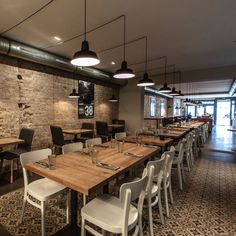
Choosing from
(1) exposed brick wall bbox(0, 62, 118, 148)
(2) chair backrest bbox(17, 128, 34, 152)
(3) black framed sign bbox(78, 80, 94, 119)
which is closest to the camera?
(2) chair backrest bbox(17, 128, 34, 152)

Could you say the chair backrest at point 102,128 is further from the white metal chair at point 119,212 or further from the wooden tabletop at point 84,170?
the white metal chair at point 119,212

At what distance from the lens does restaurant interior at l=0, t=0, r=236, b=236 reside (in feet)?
6.09

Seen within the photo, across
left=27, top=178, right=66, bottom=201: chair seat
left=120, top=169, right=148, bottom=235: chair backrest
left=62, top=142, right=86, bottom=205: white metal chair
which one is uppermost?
left=62, top=142, right=86, bottom=205: white metal chair

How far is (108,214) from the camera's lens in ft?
5.23

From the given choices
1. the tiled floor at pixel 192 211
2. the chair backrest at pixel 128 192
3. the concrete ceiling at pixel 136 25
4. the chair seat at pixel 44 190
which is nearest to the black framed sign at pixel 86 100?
the concrete ceiling at pixel 136 25

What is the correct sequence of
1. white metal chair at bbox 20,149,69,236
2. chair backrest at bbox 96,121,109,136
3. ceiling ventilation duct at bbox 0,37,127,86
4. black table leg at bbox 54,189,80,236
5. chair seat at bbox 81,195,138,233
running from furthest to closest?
chair backrest at bbox 96,121,109,136 < ceiling ventilation duct at bbox 0,37,127,86 < white metal chair at bbox 20,149,69,236 < black table leg at bbox 54,189,80,236 < chair seat at bbox 81,195,138,233

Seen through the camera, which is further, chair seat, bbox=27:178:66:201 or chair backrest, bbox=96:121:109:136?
chair backrest, bbox=96:121:109:136

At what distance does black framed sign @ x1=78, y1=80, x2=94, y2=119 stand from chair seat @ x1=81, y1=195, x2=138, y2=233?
15.5 feet

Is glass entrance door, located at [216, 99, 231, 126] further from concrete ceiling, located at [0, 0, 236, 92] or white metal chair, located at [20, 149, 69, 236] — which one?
white metal chair, located at [20, 149, 69, 236]

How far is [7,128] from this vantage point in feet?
13.8

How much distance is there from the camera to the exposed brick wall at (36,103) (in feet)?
13.7

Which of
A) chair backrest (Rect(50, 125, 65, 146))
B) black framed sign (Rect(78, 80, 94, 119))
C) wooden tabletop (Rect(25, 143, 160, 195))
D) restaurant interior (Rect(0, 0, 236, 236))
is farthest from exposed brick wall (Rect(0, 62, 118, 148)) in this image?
wooden tabletop (Rect(25, 143, 160, 195))

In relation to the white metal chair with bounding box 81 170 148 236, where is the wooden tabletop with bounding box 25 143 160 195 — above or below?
above

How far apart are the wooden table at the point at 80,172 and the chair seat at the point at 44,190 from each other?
11.3 inches
